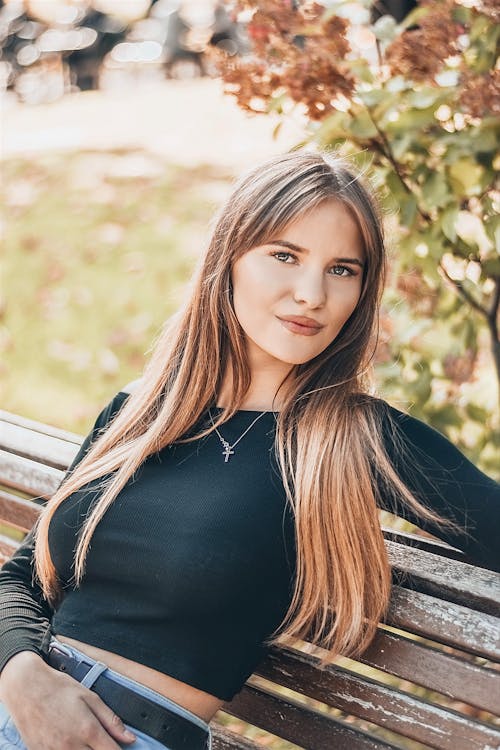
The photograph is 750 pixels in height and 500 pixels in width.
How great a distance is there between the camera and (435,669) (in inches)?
72.6

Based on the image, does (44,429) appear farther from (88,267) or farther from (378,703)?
(88,267)

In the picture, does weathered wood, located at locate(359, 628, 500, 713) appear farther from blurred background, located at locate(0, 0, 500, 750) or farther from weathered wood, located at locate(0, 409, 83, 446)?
weathered wood, located at locate(0, 409, 83, 446)

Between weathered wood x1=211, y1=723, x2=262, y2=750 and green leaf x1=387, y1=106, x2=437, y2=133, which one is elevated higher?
green leaf x1=387, y1=106, x2=437, y2=133

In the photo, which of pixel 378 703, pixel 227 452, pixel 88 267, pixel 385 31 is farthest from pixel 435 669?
pixel 88 267

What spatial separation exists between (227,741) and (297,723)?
0.26 meters

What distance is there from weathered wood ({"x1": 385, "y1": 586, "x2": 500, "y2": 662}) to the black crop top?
0.41 ft

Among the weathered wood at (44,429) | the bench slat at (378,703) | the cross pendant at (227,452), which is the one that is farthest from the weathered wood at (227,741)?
the weathered wood at (44,429)

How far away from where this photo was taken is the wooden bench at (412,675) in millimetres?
1812

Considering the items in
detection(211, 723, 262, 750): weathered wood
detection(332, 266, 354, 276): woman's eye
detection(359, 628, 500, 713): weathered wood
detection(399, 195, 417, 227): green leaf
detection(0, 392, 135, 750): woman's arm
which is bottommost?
detection(211, 723, 262, 750): weathered wood

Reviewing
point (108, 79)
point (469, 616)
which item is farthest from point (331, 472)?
point (108, 79)

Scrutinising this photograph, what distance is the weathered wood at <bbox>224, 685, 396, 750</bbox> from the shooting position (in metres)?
1.97

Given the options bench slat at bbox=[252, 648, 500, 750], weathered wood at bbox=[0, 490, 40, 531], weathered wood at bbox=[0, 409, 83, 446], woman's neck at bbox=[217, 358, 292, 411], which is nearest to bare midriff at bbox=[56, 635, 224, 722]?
bench slat at bbox=[252, 648, 500, 750]

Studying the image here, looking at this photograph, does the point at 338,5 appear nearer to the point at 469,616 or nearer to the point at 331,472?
the point at 331,472

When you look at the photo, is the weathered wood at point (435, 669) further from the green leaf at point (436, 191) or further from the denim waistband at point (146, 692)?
the green leaf at point (436, 191)
